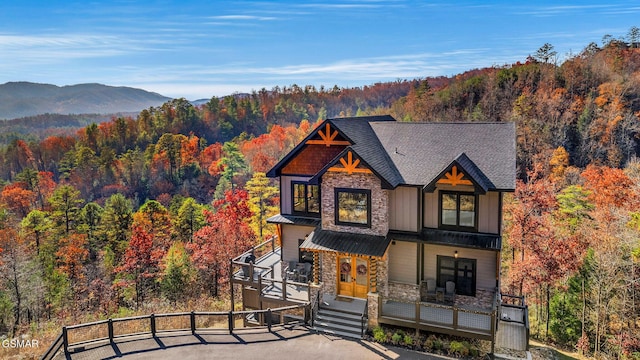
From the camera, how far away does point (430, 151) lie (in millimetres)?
16312

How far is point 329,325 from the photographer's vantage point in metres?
14.8

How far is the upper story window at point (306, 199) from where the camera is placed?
58.0 ft

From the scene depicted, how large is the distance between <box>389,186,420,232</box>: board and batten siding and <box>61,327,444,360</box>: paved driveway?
172 inches

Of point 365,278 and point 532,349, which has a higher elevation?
point 365,278

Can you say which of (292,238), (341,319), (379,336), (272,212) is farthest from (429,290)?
(272,212)

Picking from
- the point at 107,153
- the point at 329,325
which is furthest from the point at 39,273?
the point at 107,153

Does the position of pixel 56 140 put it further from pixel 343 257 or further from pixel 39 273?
pixel 343 257

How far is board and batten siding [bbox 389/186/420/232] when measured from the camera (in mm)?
15477

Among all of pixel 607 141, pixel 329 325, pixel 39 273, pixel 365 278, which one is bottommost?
pixel 39 273

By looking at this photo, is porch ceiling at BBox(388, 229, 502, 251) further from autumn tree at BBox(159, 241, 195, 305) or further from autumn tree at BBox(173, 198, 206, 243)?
autumn tree at BBox(173, 198, 206, 243)

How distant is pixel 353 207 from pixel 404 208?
191 centimetres

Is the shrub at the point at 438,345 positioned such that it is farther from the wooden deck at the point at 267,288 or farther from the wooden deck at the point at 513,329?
the wooden deck at the point at 267,288

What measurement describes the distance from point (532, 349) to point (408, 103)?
61193 millimetres

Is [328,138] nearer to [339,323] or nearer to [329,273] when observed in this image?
[329,273]
